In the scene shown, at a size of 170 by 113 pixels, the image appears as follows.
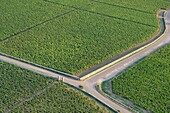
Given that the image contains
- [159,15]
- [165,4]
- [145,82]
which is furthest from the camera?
[165,4]

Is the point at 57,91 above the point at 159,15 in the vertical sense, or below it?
below

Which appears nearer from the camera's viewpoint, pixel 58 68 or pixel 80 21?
pixel 58 68

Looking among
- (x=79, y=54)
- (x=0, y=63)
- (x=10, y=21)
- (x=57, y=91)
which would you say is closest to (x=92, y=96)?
(x=57, y=91)

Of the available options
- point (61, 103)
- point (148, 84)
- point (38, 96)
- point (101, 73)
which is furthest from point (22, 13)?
point (148, 84)

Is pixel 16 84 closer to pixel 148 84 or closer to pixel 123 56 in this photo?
pixel 123 56

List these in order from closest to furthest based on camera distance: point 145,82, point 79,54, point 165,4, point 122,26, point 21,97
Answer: point 21,97 < point 145,82 < point 79,54 < point 122,26 < point 165,4

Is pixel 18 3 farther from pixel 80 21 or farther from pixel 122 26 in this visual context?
pixel 122 26

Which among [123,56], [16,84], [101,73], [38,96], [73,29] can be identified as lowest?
[38,96]
